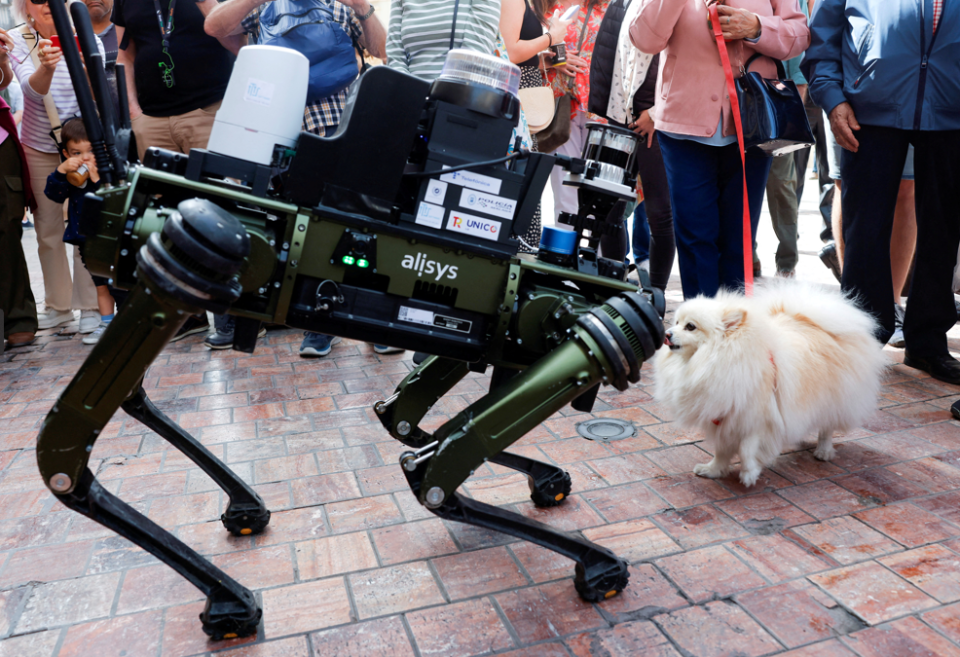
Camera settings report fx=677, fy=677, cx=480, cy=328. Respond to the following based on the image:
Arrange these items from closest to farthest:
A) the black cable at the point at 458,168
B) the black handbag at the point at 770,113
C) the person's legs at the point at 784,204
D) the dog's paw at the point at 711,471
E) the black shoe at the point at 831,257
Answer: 1. the black cable at the point at 458,168
2. the dog's paw at the point at 711,471
3. the black handbag at the point at 770,113
4. the black shoe at the point at 831,257
5. the person's legs at the point at 784,204

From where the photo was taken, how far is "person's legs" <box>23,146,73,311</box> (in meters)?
4.54

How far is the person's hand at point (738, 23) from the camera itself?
305 centimetres

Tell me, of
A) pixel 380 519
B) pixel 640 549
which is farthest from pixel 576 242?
pixel 380 519

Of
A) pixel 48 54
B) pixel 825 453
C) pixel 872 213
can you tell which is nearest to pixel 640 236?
pixel 872 213

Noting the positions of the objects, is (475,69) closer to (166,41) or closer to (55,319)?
(166,41)

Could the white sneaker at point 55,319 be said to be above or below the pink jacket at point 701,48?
below

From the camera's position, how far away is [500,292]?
1748mm

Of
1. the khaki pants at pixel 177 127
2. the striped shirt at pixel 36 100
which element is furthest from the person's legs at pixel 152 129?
the striped shirt at pixel 36 100

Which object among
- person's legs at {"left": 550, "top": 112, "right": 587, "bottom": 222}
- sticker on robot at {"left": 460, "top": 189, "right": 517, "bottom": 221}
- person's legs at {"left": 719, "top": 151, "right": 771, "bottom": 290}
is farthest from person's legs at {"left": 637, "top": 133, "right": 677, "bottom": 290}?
sticker on robot at {"left": 460, "top": 189, "right": 517, "bottom": 221}

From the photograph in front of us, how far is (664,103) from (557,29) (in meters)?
1.63

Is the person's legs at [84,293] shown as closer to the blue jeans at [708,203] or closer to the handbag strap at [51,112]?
the handbag strap at [51,112]

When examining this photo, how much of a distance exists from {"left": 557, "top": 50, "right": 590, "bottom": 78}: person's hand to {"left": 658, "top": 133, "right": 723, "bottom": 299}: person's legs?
60.4 inches

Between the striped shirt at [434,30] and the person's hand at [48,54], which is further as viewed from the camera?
the person's hand at [48,54]

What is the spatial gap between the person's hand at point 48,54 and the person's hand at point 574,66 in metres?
3.13
